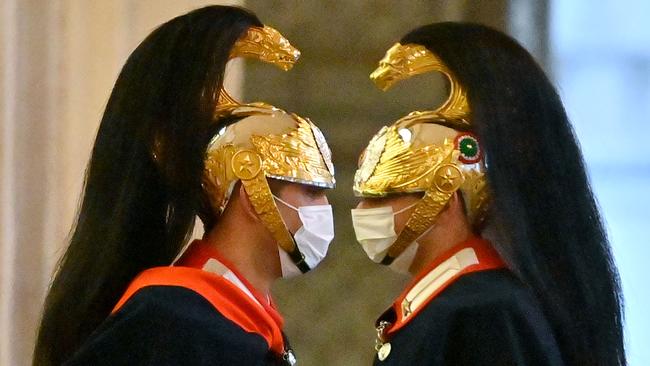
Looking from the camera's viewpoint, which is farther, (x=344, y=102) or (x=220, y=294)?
(x=344, y=102)

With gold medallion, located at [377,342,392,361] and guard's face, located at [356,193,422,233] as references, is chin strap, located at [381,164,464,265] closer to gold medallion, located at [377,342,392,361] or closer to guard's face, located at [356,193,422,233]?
guard's face, located at [356,193,422,233]

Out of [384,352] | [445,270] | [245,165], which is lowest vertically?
[384,352]

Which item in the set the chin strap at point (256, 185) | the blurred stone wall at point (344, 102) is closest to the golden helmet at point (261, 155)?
the chin strap at point (256, 185)

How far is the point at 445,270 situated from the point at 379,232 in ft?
0.43

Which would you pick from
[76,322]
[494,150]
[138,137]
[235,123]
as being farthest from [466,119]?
[76,322]

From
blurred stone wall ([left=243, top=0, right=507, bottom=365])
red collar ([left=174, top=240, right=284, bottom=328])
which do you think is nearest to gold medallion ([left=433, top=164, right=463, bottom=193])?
red collar ([left=174, top=240, right=284, bottom=328])

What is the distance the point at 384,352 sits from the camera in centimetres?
148

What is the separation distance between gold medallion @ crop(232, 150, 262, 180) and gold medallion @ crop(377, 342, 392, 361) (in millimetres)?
307

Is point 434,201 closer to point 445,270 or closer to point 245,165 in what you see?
point 445,270

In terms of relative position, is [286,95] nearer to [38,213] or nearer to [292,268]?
[38,213]

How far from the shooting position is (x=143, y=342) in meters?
1.38

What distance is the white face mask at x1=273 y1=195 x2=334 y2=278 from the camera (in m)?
1.60

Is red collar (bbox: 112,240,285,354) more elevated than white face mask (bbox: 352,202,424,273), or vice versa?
white face mask (bbox: 352,202,424,273)

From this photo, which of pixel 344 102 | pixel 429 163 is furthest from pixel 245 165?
pixel 344 102
